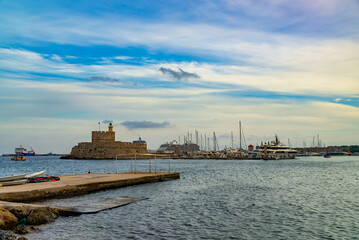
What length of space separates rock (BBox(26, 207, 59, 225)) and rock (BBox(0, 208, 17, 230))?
2.69 feet

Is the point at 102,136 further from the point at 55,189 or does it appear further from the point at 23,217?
the point at 23,217

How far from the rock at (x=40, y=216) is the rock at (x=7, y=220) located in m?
0.82

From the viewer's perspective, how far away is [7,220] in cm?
1228

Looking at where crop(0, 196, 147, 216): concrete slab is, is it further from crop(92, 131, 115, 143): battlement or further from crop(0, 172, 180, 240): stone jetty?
crop(92, 131, 115, 143): battlement

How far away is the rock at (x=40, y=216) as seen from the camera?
13375mm

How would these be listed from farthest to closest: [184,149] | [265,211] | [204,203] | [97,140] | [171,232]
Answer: [184,149]
[97,140]
[204,203]
[265,211]
[171,232]

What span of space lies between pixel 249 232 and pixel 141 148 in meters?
121

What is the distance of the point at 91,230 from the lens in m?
12.8

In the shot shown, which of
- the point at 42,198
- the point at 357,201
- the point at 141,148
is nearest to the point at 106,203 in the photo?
the point at 42,198

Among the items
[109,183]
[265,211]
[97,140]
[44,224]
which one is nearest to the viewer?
[44,224]

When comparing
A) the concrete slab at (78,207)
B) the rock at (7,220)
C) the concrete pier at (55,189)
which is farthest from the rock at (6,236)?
the concrete pier at (55,189)

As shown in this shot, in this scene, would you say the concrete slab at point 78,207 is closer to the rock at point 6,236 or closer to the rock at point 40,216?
the rock at point 40,216

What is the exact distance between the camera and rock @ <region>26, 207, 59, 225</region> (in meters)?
13.4

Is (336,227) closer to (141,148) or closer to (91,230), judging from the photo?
(91,230)
